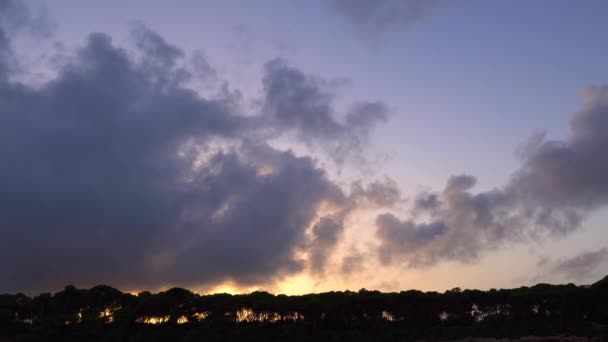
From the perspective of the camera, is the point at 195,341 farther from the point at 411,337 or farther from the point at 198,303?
the point at 411,337

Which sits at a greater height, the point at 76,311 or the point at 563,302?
the point at 76,311

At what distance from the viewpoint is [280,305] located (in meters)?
95.4

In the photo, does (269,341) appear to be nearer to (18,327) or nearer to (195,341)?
(195,341)

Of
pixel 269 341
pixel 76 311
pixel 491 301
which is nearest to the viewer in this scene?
pixel 269 341

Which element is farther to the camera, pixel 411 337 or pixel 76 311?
pixel 76 311

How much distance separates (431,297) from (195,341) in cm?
3738

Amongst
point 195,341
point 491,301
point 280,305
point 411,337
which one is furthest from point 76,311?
point 491,301

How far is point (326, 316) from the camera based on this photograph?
9338 centimetres

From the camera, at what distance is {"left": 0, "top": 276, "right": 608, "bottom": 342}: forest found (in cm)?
8650

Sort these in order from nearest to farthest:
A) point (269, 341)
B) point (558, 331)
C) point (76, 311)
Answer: point (558, 331) < point (269, 341) < point (76, 311)

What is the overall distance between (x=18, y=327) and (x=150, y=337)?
23.0 meters

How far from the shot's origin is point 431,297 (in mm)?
94750

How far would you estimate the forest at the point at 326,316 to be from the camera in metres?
86.5

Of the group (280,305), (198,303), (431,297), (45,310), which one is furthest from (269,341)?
(45,310)
